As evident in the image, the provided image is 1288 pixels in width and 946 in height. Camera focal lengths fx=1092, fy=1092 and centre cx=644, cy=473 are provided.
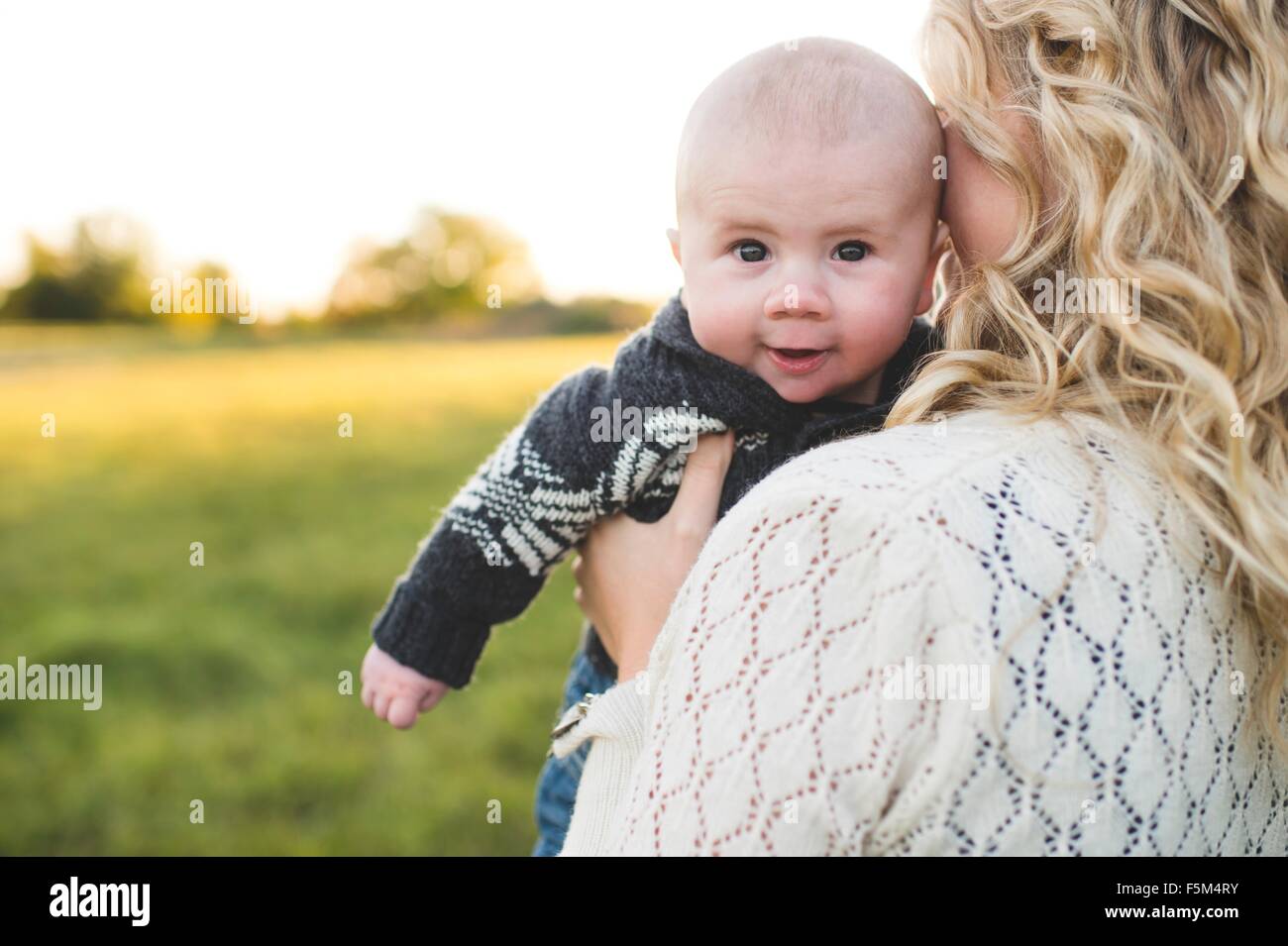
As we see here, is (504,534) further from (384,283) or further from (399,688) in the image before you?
(384,283)

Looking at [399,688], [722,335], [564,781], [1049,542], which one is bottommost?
[564,781]

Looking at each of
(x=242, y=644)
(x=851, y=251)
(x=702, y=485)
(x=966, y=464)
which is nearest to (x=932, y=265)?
(x=851, y=251)

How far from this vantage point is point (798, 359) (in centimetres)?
171

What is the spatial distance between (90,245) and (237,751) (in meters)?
26.3

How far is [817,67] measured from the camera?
65.2 inches

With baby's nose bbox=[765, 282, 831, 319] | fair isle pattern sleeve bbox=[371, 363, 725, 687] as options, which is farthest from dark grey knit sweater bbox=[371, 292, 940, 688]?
baby's nose bbox=[765, 282, 831, 319]

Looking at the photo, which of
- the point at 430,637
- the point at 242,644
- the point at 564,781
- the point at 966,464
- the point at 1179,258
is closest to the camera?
the point at 966,464

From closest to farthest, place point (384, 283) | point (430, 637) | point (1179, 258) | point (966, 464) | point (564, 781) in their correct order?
point (966, 464)
point (1179, 258)
point (430, 637)
point (564, 781)
point (384, 283)

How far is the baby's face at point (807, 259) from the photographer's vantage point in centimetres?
162

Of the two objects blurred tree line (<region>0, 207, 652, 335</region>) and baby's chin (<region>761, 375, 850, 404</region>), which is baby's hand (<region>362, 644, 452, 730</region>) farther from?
blurred tree line (<region>0, 207, 652, 335</region>)

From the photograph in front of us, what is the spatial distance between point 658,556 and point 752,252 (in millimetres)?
502

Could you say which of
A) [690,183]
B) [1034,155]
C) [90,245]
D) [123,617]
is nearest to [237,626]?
[123,617]

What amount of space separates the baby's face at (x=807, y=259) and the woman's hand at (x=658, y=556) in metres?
0.17
